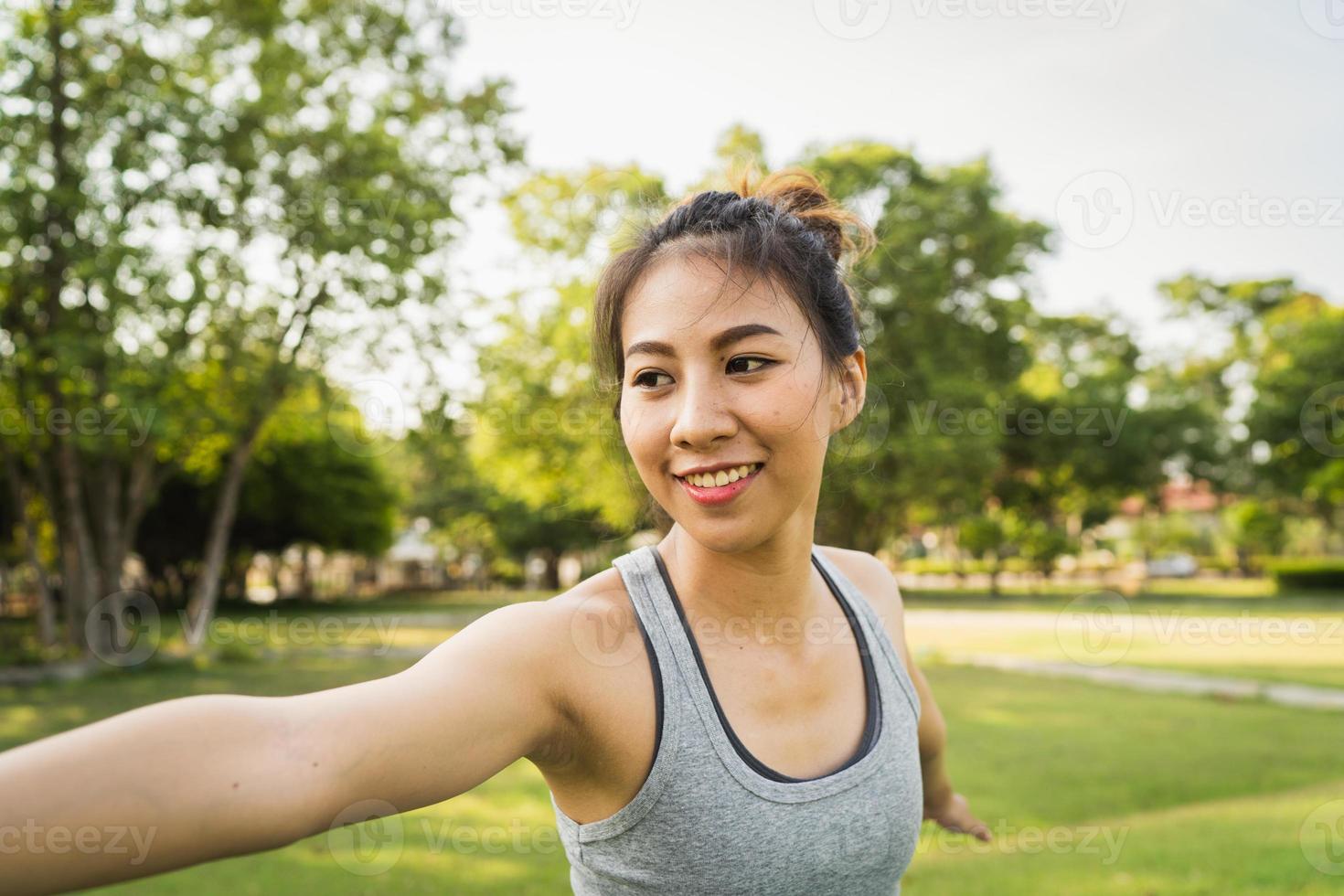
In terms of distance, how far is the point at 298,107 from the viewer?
16250mm

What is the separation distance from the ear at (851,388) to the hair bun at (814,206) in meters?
0.23

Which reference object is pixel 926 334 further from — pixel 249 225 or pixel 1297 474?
pixel 1297 474

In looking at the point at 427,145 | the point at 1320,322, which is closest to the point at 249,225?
the point at 427,145

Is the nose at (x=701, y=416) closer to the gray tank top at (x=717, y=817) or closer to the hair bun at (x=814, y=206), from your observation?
the gray tank top at (x=717, y=817)

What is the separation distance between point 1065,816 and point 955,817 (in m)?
5.70

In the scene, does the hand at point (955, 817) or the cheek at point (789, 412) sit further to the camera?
the hand at point (955, 817)

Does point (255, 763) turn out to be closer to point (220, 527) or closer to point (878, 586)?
point (878, 586)

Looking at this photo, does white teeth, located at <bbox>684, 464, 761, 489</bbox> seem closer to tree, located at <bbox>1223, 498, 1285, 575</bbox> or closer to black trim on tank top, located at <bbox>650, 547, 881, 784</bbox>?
black trim on tank top, located at <bbox>650, 547, 881, 784</bbox>

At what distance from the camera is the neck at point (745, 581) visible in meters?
1.79

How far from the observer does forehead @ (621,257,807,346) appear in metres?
1.64

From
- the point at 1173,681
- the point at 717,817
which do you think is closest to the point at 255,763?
the point at 717,817

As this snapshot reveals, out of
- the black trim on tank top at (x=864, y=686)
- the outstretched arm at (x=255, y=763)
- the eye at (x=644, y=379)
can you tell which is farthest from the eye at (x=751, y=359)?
the outstretched arm at (x=255, y=763)

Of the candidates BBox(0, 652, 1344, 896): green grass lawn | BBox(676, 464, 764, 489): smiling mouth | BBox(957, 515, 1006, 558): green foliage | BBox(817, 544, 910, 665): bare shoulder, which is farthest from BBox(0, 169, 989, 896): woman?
BBox(957, 515, 1006, 558): green foliage

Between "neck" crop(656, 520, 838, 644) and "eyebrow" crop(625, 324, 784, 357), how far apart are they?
368mm
